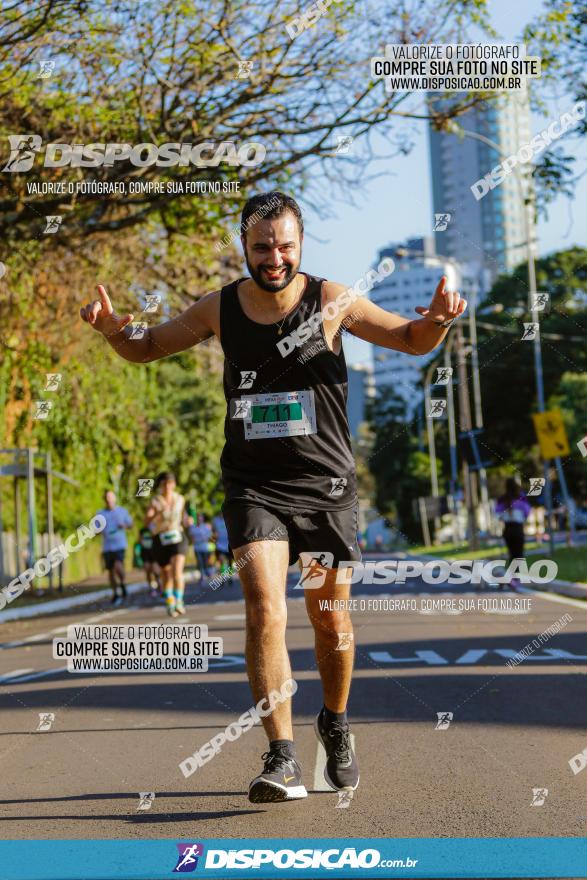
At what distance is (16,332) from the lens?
22344mm

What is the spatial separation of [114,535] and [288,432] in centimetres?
1618

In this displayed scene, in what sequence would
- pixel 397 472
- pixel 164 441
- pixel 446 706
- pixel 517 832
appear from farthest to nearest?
1. pixel 397 472
2. pixel 164 441
3. pixel 446 706
4. pixel 517 832

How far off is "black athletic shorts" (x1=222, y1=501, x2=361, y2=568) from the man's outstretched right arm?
2.20ft

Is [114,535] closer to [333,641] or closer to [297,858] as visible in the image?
[333,641]

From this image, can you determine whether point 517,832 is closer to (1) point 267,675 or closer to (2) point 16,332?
(1) point 267,675

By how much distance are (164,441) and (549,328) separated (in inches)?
1123

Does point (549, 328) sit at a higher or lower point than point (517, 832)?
higher

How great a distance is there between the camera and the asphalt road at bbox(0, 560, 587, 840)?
192 inches

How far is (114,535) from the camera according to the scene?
2109 centimetres

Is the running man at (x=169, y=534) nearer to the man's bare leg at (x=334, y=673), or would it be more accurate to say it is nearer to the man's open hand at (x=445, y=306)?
the man's bare leg at (x=334, y=673)

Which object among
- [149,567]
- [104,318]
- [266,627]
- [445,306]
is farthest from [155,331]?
[149,567]

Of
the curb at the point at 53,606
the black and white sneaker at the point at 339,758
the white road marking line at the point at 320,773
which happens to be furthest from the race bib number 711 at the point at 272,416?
the curb at the point at 53,606

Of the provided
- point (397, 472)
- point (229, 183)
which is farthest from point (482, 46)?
point (397, 472)

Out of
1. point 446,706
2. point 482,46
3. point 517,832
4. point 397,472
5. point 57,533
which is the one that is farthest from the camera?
point 397,472
